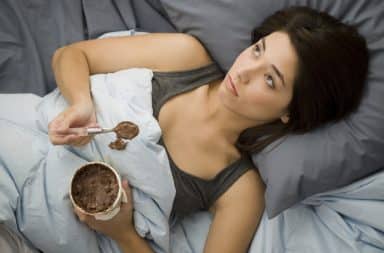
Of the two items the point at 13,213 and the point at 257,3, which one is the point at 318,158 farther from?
the point at 13,213

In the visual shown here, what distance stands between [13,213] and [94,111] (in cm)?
28

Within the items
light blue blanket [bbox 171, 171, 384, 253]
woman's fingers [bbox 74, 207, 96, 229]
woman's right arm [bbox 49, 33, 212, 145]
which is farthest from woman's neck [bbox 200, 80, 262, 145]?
woman's fingers [bbox 74, 207, 96, 229]

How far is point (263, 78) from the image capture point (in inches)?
40.8

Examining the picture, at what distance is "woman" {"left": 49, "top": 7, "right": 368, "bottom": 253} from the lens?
1043 millimetres

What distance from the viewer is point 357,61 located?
3.53 feet

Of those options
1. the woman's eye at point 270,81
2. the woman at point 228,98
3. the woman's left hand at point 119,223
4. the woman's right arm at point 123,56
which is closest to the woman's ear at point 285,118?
the woman at point 228,98

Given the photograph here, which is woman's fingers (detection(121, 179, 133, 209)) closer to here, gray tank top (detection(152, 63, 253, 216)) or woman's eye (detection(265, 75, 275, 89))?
gray tank top (detection(152, 63, 253, 216))

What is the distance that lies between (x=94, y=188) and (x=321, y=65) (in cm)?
54

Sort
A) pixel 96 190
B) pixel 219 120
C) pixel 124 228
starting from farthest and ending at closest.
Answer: pixel 219 120 → pixel 124 228 → pixel 96 190

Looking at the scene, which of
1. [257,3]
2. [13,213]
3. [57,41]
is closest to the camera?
[13,213]

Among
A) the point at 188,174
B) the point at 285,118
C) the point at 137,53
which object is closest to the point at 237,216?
the point at 188,174

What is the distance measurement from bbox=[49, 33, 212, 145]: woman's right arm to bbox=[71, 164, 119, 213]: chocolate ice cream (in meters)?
0.20

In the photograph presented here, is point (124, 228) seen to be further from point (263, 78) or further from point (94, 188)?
point (263, 78)

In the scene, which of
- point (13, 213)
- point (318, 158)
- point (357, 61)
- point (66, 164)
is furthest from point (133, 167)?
point (357, 61)
